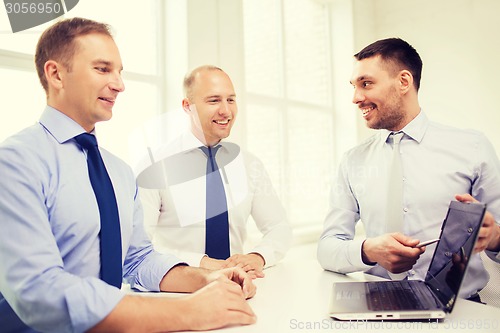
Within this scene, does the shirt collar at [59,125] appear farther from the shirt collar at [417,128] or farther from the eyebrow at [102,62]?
the shirt collar at [417,128]

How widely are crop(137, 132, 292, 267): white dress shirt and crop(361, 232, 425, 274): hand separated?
57 centimetres

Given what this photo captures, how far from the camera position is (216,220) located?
1987mm

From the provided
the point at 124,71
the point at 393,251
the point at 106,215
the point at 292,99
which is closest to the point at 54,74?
the point at 106,215

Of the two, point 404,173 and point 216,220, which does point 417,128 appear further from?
point 216,220

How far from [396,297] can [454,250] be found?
20 cm

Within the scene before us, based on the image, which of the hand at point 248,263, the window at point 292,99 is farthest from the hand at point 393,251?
the window at point 292,99

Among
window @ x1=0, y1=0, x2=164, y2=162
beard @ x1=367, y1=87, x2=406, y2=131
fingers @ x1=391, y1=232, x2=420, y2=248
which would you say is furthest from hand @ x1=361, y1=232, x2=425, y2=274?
window @ x1=0, y1=0, x2=164, y2=162

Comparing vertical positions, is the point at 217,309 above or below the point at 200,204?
above

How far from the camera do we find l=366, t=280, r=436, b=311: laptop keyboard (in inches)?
40.0

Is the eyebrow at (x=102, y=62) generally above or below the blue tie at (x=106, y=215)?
above

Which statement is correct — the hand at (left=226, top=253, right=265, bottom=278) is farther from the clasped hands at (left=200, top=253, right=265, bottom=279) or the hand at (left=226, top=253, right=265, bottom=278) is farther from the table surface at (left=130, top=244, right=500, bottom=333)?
the table surface at (left=130, top=244, right=500, bottom=333)

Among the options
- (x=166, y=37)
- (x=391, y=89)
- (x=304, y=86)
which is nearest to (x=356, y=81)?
(x=391, y=89)

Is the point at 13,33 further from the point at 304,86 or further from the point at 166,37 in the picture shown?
the point at 304,86

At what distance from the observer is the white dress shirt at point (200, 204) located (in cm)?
201
